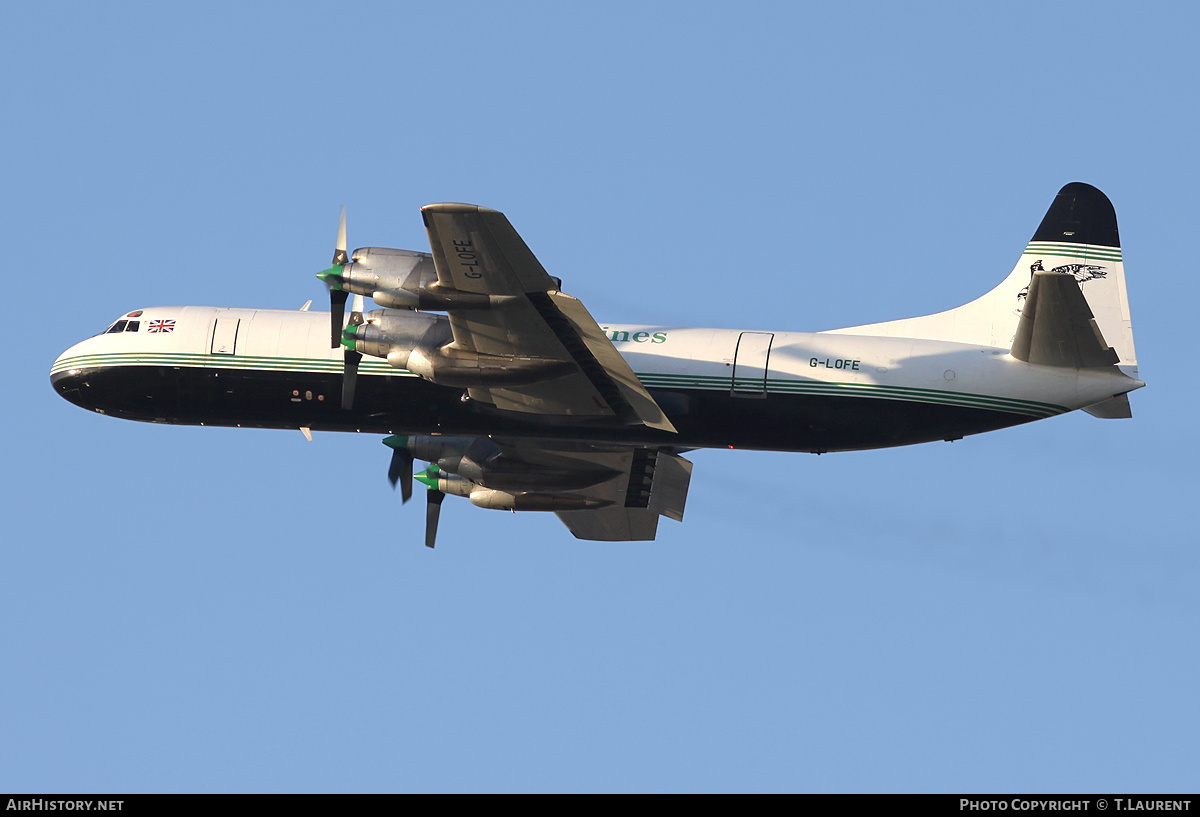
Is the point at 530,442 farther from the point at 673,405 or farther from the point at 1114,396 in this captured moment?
the point at 1114,396

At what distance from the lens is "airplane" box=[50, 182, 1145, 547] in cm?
2784

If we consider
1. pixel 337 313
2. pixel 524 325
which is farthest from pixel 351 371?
pixel 524 325

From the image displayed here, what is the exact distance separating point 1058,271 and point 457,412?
12042 mm

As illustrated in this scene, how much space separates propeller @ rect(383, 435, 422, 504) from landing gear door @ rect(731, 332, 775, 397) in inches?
334

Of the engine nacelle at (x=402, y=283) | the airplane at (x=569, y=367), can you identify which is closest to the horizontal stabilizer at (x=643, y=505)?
the airplane at (x=569, y=367)

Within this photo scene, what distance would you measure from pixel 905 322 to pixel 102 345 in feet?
54.8

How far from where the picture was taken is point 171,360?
1260 inches

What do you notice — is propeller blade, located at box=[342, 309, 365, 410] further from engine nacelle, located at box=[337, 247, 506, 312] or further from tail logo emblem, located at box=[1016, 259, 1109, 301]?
tail logo emblem, located at box=[1016, 259, 1109, 301]

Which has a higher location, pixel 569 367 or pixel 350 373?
pixel 569 367

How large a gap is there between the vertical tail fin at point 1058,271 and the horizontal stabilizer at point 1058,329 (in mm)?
1923

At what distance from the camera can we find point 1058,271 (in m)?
30.2

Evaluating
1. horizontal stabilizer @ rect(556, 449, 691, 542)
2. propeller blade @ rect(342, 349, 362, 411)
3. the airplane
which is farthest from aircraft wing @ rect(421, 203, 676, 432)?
horizontal stabilizer @ rect(556, 449, 691, 542)

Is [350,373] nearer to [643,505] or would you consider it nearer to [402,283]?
[402,283]
